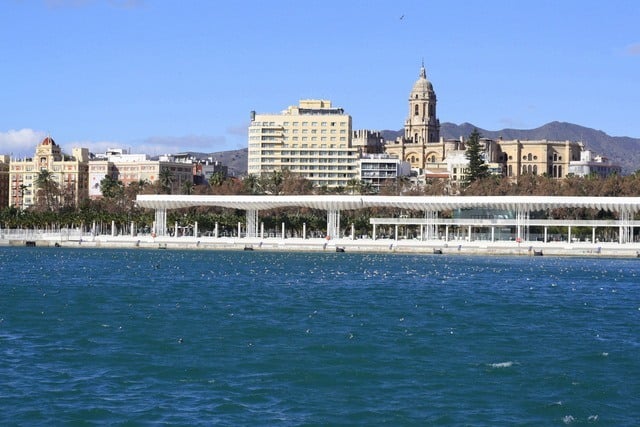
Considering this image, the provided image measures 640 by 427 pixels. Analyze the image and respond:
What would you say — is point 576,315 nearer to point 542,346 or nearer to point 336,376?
point 542,346

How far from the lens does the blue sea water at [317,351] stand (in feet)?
95.3

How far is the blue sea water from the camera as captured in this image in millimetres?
29047

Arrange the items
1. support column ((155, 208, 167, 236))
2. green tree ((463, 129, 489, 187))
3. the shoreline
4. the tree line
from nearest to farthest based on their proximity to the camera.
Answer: the shoreline, support column ((155, 208, 167, 236)), the tree line, green tree ((463, 129, 489, 187))

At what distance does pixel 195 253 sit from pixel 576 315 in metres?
60.6

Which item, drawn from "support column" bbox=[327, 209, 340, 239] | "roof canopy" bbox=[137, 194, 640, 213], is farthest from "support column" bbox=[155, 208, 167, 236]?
"support column" bbox=[327, 209, 340, 239]

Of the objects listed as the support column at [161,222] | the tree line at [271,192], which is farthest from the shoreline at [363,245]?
the tree line at [271,192]

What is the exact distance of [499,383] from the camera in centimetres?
3228

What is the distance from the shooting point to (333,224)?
118625 millimetres

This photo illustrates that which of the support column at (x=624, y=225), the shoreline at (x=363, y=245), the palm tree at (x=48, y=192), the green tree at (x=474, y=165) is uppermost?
the green tree at (x=474, y=165)

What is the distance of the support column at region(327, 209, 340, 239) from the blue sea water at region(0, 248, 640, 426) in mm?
47868

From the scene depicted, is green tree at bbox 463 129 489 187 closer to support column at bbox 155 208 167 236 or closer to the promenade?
the promenade

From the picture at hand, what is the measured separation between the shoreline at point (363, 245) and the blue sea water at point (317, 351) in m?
36.2

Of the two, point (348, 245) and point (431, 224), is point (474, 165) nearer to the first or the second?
point (431, 224)

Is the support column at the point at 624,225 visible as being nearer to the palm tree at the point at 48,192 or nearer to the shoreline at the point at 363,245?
the shoreline at the point at 363,245
